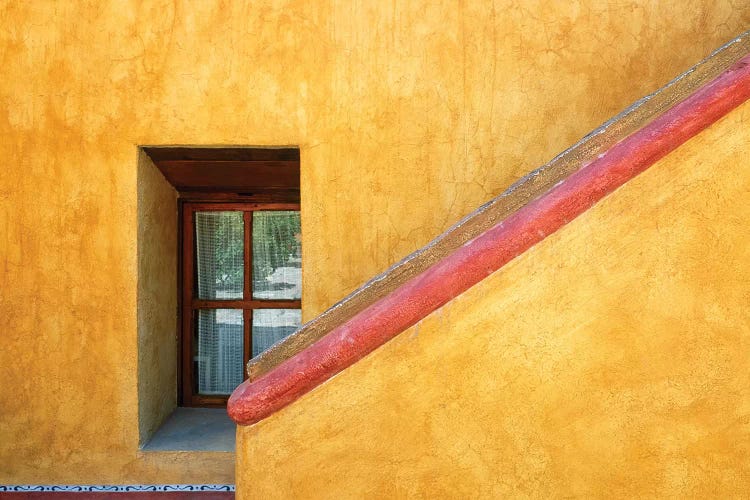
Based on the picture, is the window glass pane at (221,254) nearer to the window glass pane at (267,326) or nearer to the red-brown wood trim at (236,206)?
the red-brown wood trim at (236,206)

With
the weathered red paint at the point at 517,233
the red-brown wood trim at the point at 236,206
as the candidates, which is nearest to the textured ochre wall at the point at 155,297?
the red-brown wood trim at the point at 236,206

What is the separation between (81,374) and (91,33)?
1816mm

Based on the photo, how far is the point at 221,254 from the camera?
13.9 ft

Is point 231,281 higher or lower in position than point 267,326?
higher

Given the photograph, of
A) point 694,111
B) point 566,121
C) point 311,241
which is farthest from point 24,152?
point 694,111

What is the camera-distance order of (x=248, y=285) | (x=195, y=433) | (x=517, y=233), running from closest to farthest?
(x=517, y=233) → (x=195, y=433) → (x=248, y=285)

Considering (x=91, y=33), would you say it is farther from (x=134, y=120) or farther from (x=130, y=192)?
(x=130, y=192)

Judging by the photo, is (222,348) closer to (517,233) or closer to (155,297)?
(155,297)

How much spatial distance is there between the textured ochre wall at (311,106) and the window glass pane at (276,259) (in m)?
0.67

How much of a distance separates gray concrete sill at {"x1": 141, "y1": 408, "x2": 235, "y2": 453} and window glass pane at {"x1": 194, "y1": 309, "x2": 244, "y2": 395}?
19 cm

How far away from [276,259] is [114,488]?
1569 millimetres

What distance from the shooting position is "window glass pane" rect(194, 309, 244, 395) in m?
4.24

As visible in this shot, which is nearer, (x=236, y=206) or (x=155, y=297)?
(x=155, y=297)

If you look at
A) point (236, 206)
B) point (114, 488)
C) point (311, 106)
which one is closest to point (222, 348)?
point (236, 206)
